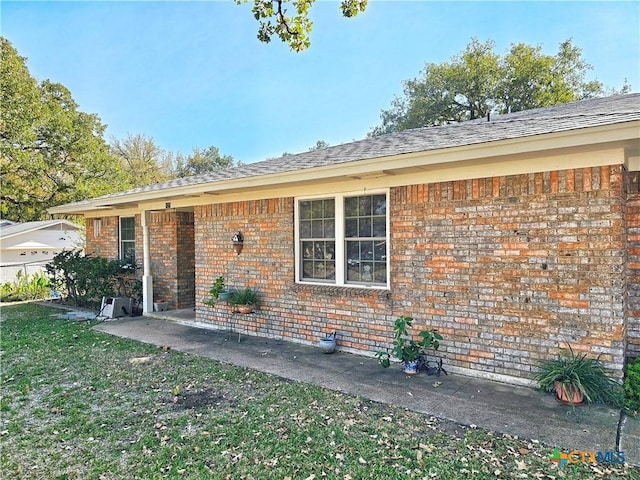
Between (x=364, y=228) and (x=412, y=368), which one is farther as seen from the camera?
(x=364, y=228)

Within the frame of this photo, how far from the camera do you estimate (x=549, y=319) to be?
185 inches

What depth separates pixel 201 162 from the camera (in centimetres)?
3750

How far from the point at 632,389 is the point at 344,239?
13.1 ft

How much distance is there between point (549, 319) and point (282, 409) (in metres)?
3.23

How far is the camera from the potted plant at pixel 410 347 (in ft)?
17.1

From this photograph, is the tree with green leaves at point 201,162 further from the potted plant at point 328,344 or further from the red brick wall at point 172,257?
the potted plant at point 328,344

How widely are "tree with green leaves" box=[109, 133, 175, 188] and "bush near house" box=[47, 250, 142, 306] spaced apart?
18.9 metres

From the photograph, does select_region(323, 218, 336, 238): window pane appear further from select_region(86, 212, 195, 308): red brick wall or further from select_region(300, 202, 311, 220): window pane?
select_region(86, 212, 195, 308): red brick wall

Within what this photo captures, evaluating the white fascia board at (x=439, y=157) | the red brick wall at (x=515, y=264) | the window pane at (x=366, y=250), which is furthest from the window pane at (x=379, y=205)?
the window pane at (x=366, y=250)

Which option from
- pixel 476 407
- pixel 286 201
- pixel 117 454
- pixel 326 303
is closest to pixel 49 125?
pixel 286 201

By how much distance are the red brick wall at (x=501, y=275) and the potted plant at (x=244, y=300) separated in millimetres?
1098

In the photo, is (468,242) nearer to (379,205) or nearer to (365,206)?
(379,205)

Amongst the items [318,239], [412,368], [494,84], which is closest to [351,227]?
[318,239]

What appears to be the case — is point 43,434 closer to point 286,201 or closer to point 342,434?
point 342,434
